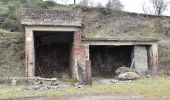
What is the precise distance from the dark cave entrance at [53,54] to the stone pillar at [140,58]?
14.2 ft

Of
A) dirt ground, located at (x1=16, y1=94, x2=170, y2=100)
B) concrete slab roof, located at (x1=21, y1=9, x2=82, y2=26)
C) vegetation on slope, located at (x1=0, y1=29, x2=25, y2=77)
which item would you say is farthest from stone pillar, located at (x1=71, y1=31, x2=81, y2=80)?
dirt ground, located at (x1=16, y1=94, x2=170, y2=100)

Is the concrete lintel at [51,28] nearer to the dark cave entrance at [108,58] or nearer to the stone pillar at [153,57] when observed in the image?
the dark cave entrance at [108,58]

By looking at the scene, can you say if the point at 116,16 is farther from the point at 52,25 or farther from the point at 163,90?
the point at 163,90

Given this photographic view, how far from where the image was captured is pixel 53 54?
2147cm

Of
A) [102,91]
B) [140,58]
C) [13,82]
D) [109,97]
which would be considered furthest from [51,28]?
[109,97]

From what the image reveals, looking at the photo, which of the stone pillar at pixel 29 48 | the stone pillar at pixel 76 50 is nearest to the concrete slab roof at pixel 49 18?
the stone pillar at pixel 29 48

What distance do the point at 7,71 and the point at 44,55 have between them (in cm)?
335

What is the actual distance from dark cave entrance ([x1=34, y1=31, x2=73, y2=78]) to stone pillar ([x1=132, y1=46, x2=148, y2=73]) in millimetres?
4328

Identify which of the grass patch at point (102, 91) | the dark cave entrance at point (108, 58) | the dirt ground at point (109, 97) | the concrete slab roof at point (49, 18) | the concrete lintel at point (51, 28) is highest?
the concrete slab roof at point (49, 18)

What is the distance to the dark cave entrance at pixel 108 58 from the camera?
2219cm

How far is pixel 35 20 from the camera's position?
17.7 m

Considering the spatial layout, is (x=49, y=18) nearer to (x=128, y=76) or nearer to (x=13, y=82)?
(x=13, y=82)

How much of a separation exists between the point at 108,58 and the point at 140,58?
264 cm

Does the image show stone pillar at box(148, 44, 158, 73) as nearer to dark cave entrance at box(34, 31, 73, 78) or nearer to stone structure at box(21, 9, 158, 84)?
stone structure at box(21, 9, 158, 84)
